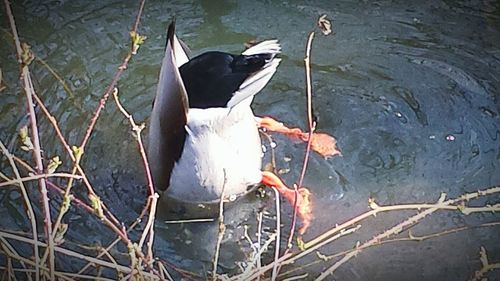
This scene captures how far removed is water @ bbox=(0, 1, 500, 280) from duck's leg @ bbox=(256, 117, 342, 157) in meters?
0.04

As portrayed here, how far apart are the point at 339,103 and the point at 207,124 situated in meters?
0.80

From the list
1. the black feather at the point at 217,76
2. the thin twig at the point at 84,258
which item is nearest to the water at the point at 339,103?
the black feather at the point at 217,76

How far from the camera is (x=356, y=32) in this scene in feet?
15.2

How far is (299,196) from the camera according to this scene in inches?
144

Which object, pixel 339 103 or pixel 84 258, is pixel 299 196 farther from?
pixel 84 258

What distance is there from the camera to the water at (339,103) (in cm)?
353

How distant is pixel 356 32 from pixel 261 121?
0.87 m

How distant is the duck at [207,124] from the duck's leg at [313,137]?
0.19 meters

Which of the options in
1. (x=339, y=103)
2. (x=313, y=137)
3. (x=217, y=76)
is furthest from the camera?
(x=339, y=103)

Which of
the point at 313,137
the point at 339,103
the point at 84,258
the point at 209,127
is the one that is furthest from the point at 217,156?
the point at 84,258

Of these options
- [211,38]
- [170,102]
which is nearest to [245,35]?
[211,38]

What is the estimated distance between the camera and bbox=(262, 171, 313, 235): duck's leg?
358 centimetres

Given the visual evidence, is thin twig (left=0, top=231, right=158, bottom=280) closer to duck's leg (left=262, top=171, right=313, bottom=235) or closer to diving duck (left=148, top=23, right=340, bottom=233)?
diving duck (left=148, top=23, right=340, bottom=233)

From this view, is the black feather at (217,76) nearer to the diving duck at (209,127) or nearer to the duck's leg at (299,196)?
the diving duck at (209,127)
